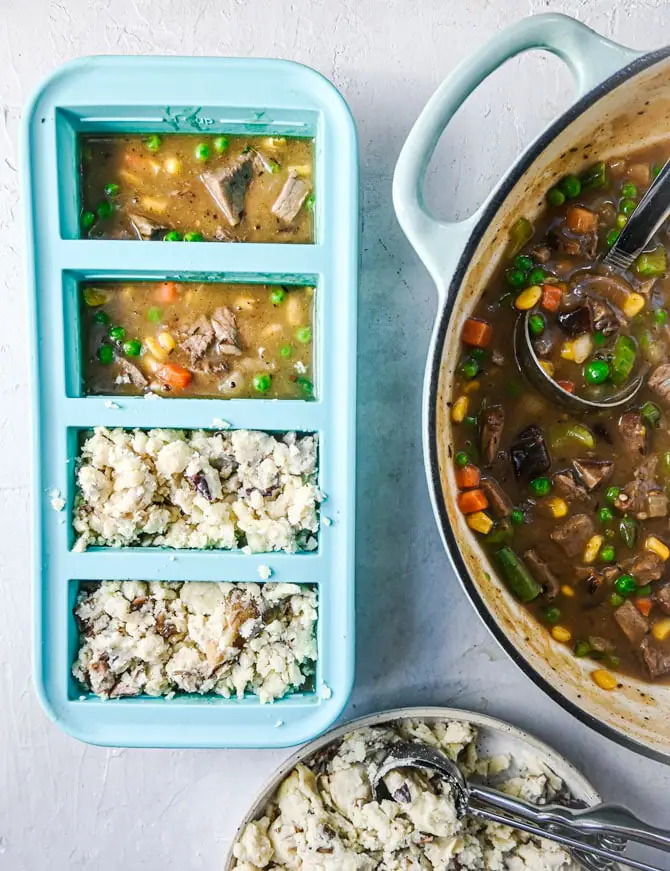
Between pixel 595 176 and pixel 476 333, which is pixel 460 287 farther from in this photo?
pixel 595 176

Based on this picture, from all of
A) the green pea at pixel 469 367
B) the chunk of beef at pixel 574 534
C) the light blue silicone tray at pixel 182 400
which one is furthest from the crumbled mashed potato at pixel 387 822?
the green pea at pixel 469 367

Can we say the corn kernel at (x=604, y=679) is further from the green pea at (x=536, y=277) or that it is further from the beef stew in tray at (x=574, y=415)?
the green pea at (x=536, y=277)

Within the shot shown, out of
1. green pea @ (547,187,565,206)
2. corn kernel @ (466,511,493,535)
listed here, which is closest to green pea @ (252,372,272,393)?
corn kernel @ (466,511,493,535)

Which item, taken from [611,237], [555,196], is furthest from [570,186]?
[611,237]

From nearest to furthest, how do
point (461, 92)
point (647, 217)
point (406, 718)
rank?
point (461, 92) < point (647, 217) < point (406, 718)

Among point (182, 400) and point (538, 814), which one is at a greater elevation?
point (182, 400)

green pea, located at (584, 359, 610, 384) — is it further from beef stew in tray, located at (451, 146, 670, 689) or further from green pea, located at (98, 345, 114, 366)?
green pea, located at (98, 345, 114, 366)
